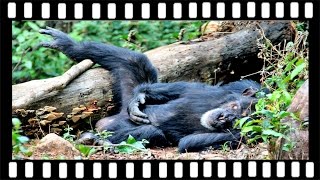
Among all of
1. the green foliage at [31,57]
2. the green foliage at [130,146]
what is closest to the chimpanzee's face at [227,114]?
the green foliage at [130,146]

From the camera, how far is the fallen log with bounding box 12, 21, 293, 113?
7238 millimetres

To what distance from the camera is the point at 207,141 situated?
262 inches

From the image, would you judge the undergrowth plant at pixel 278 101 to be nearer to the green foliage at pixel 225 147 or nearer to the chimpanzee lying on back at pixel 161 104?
the green foliage at pixel 225 147

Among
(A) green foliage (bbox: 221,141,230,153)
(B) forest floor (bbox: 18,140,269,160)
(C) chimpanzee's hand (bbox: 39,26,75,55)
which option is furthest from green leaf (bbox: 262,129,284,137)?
(C) chimpanzee's hand (bbox: 39,26,75,55)

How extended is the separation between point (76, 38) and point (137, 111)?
10.1ft

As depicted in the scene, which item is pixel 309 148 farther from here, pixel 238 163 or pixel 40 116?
pixel 40 116

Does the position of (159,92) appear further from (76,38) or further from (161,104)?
(76,38)

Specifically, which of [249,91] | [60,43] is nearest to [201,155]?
[249,91]

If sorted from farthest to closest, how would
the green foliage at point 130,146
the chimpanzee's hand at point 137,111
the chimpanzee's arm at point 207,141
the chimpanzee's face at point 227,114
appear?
the chimpanzee's hand at point 137,111 < the chimpanzee's face at point 227,114 < the chimpanzee's arm at point 207,141 < the green foliage at point 130,146

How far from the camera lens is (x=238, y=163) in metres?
5.46

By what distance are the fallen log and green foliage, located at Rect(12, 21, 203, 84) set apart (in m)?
0.83

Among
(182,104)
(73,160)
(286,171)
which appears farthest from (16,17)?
(286,171)

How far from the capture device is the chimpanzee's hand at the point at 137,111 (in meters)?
7.05

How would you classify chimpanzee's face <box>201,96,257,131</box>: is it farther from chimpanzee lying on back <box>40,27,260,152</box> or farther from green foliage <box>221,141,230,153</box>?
green foliage <box>221,141,230,153</box>
